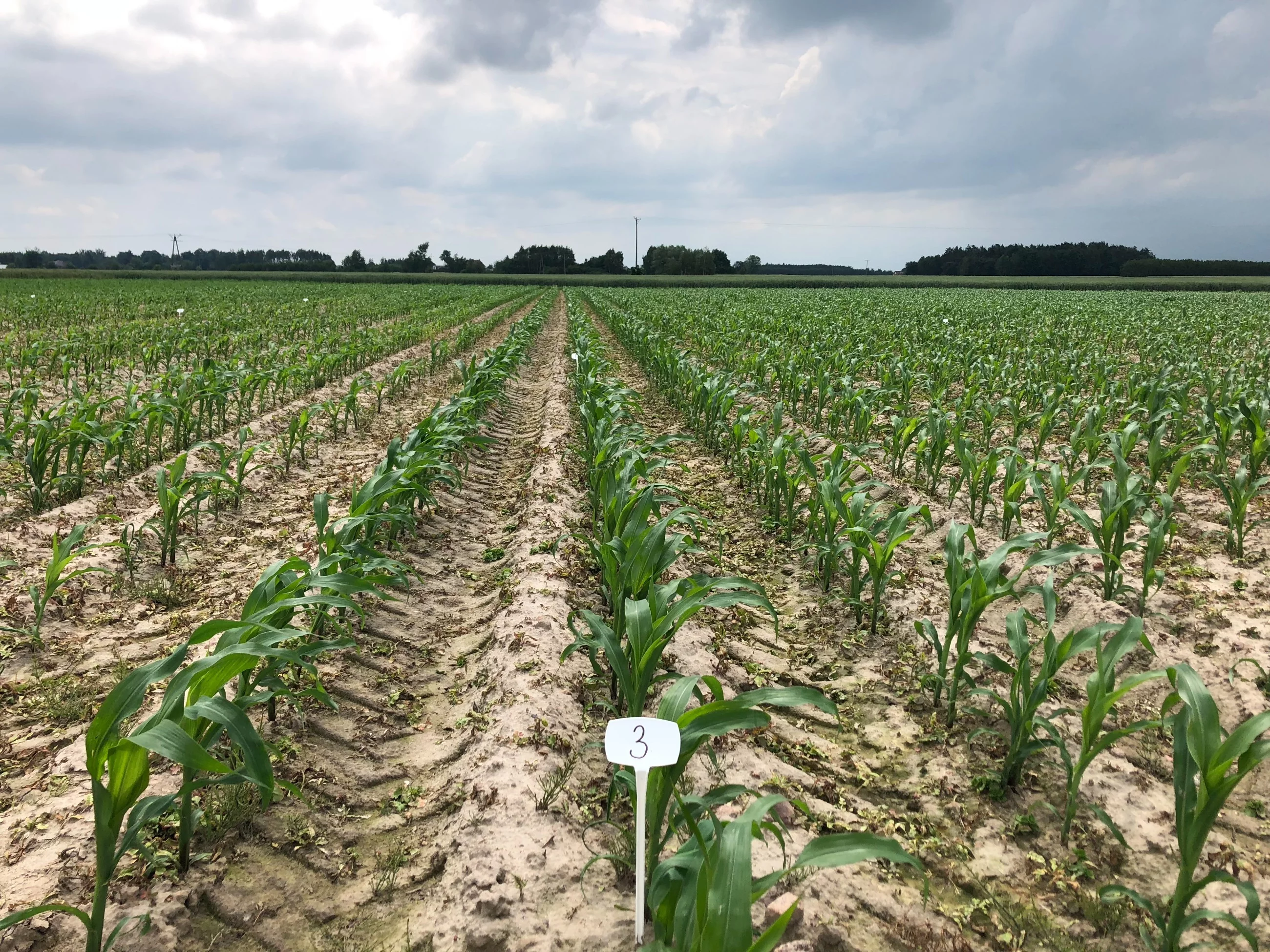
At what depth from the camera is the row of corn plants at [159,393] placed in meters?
5.18

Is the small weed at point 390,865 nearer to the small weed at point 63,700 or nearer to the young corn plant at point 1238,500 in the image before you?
the small weed at point 63,700

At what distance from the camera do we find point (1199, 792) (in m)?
1.92

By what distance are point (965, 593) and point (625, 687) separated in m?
1.64

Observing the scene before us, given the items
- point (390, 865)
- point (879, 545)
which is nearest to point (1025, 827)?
point (879, 545)

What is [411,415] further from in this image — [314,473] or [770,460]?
[770,460]

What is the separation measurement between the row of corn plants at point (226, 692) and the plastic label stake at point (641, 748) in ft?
2.90

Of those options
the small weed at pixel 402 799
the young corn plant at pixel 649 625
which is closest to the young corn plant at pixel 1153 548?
the young corn plant at pixel 649 625

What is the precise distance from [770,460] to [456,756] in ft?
11.1

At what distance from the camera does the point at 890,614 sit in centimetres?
397

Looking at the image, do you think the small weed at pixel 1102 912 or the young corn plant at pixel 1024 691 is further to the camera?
the young corn plant at pixel 1024 691

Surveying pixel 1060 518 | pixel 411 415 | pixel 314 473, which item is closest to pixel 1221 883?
pixel 1060 518

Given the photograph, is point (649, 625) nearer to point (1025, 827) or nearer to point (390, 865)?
point (390, 865)

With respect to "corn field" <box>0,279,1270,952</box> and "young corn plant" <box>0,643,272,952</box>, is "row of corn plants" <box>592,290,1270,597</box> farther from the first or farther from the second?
"young corn plant" <box>0,643,272,952</box>

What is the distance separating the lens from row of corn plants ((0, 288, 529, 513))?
518cm
